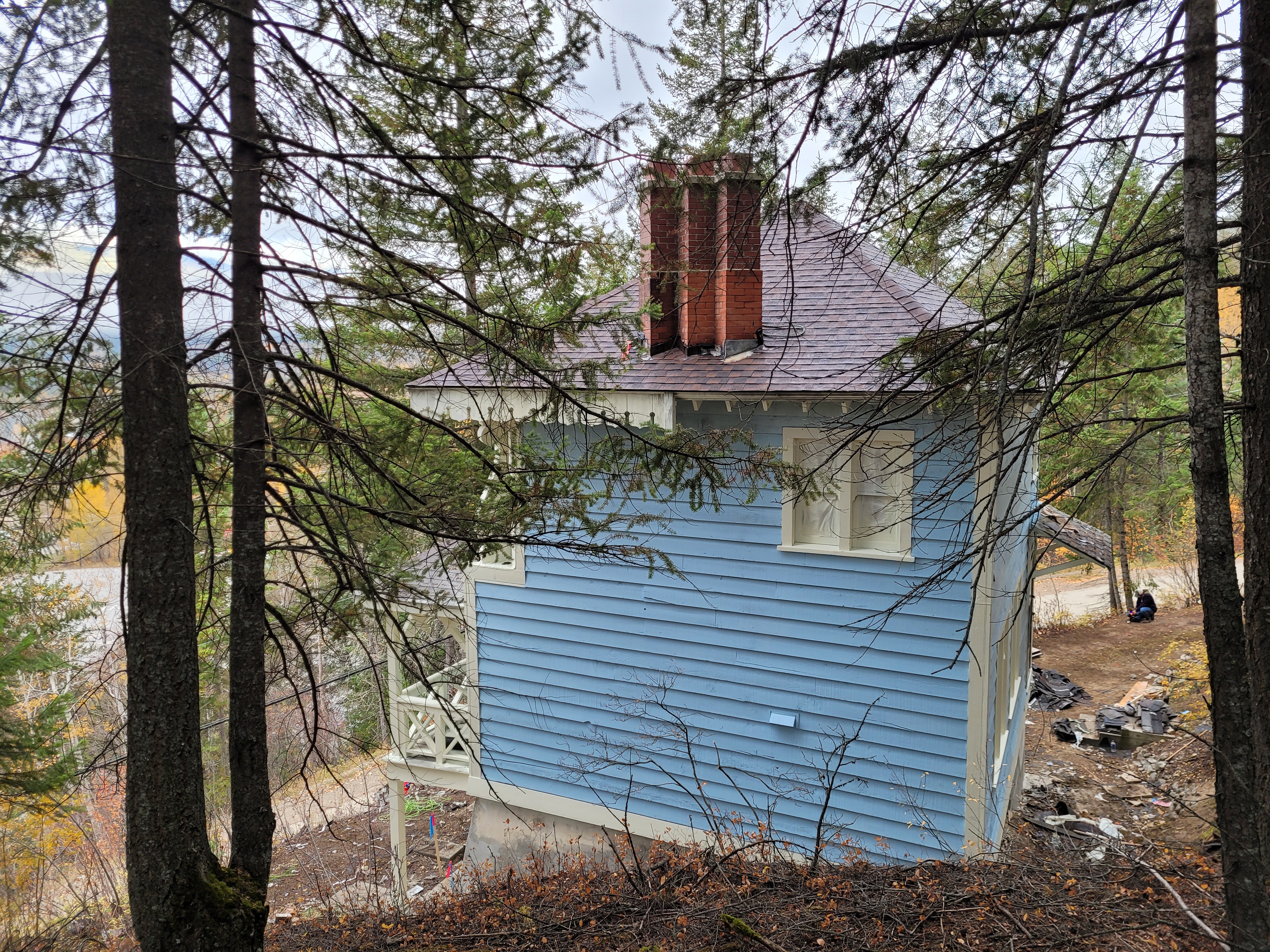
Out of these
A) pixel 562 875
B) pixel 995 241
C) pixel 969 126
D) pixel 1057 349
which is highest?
pixel 969 126

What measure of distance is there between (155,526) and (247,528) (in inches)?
20.9

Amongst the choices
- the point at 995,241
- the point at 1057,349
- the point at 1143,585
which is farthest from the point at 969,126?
the point at 1143,585

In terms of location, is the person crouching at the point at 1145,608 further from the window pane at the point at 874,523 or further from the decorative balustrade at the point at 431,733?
the decorative balustrade at the point at 431,733

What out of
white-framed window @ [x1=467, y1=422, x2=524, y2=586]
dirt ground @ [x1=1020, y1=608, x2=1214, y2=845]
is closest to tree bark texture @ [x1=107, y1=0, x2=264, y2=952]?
white-framed window @ [x1=467, y1=422, x2=524, y2=586]

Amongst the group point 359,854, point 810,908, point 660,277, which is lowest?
point 359,854

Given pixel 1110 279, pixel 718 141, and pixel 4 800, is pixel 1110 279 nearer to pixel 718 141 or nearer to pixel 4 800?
pixel 718 141

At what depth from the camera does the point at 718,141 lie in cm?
439

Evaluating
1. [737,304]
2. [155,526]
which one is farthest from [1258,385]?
[155,526]

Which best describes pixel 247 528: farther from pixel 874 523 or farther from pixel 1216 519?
pixel 874 523

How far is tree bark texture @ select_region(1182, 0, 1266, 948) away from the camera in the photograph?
285cm

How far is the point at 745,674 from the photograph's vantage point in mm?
7844

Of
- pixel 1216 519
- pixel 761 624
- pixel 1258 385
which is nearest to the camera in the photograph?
pixel 1216 519

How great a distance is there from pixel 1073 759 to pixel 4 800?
49.5ft

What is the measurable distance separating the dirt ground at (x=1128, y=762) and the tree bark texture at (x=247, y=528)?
6.15 m
